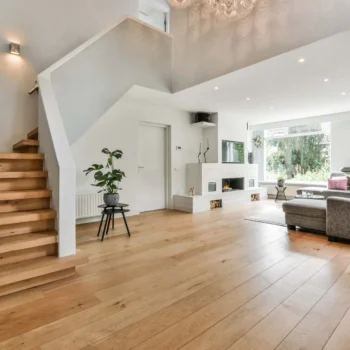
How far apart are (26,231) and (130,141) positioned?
300 cm

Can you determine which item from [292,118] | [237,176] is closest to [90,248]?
[237,176]

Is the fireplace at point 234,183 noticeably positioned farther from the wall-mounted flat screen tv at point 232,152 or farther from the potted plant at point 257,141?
the potted plant at point 257,141

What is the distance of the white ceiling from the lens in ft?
10.7

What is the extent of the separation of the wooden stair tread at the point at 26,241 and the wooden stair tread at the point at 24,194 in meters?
0.38

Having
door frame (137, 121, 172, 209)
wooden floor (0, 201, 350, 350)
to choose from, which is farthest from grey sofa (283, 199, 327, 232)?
door frame (137, 121, 172, 209)

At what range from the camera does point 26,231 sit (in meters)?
2.29

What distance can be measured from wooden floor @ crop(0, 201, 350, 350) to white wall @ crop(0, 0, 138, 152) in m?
2.23

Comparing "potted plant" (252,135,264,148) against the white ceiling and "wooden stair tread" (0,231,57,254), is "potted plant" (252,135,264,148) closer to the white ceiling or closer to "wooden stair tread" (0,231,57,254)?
the white ceiling

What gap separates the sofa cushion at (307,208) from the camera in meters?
3.49

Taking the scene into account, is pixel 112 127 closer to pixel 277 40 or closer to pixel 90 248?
pixel 90 248

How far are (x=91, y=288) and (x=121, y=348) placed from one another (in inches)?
31.1

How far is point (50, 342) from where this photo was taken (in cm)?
139

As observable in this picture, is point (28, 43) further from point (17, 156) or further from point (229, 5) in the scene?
point (229, 5)

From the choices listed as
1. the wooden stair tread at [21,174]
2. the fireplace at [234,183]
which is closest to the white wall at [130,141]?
the fireplace at [234,183]
